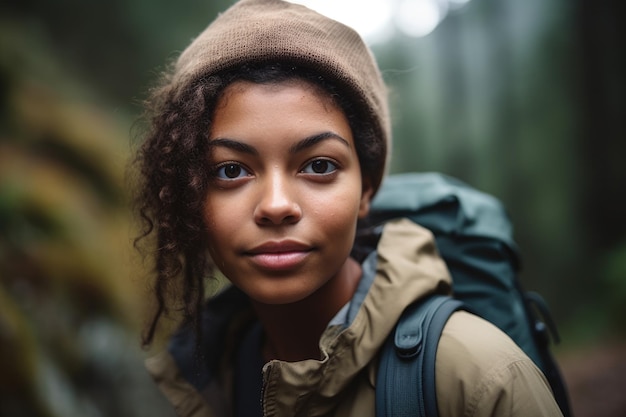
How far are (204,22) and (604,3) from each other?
569 centimetres

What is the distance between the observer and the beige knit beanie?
156 centimetres

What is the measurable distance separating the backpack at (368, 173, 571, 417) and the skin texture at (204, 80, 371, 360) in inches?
13.8

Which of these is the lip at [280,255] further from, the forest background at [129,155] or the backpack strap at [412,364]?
the forest background at [129,155]

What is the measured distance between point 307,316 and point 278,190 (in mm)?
550

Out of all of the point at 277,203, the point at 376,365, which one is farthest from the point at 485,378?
the point at 277,203

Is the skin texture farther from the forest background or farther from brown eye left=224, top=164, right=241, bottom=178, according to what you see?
the forest background

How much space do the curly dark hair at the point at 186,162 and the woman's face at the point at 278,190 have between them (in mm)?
45

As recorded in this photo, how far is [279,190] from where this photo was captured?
→ 1.48 m

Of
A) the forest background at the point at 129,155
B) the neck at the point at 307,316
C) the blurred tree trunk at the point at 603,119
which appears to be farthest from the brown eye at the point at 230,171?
the blurred tree trunk at the point at 603,119

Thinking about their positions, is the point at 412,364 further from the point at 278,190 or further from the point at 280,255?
the point at 278,190

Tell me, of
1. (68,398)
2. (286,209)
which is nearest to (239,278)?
(286,209)

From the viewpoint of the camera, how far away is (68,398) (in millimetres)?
2877

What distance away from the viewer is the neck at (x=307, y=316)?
1.75m

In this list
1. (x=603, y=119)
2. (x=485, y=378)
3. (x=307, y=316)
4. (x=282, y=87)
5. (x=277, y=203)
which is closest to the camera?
(x=485, y=378)
